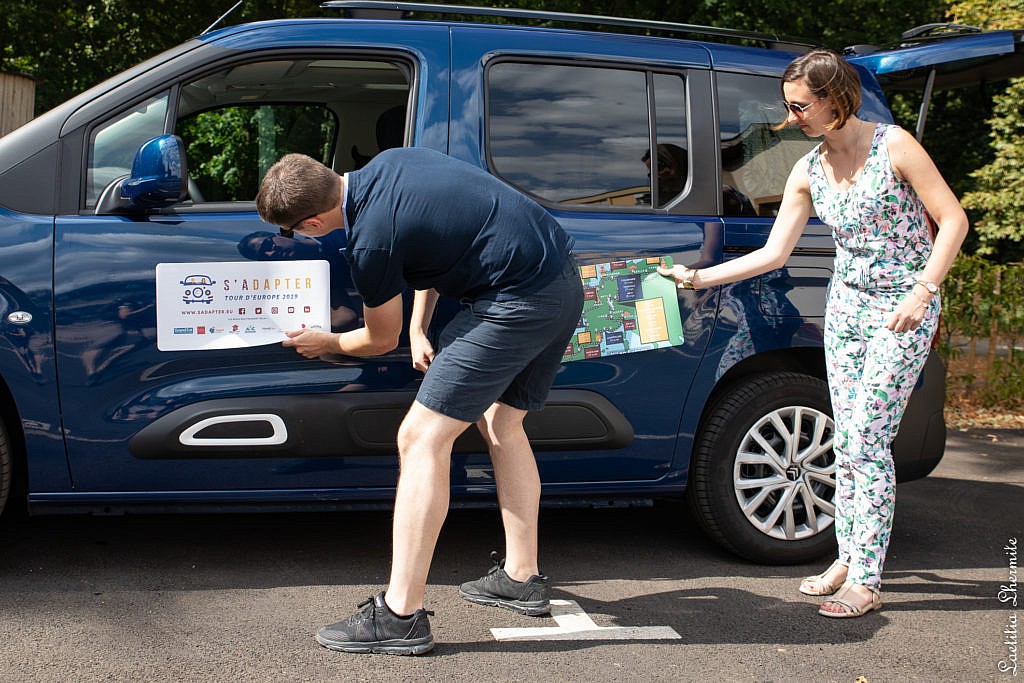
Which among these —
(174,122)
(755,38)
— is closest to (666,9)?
(755,38)

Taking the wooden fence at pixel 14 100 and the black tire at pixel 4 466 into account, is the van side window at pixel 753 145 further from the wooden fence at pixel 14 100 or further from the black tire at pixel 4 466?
the wooden fence at pixel 14 100

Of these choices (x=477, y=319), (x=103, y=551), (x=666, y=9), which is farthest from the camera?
(x=666, y=9)

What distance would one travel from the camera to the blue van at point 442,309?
132 inches

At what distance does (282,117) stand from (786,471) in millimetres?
2564

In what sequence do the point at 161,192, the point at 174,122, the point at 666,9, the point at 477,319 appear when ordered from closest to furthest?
the point at 477,319, the point at 161,192, the point at 174,122, the point at 666,9

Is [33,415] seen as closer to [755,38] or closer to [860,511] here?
[860,511]

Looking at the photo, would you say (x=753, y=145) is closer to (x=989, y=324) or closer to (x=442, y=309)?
(x=442, y=309)

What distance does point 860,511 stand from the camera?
3.50 meters

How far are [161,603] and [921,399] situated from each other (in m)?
2.72

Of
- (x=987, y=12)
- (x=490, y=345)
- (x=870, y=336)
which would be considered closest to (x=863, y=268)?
(x=870, y=336)

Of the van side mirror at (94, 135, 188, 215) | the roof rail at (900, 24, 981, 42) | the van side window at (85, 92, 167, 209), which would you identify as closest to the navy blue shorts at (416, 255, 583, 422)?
the van side mirror at (94, 135, 188, 215)

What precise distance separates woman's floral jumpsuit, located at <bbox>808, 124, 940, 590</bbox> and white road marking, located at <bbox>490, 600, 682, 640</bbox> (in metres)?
0.74

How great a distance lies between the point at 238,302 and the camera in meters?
3.39

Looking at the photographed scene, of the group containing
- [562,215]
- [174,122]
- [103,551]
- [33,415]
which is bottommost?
[103,551]
